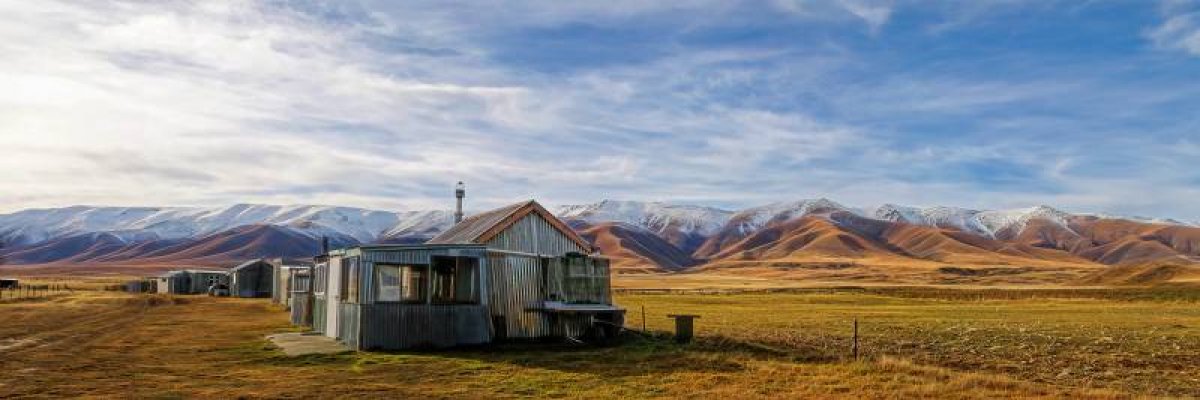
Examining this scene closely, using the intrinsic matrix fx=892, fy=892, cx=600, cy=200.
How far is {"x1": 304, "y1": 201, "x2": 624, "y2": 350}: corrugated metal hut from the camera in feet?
94.9

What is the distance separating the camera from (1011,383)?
2075cm

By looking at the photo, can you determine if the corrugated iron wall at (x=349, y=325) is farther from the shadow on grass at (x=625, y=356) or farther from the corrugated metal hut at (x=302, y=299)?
the corrugated metal hut at (x=302, y=299)

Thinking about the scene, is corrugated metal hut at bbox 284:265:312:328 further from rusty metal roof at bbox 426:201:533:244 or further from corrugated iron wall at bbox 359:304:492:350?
corrugated iron wall at bbox 359:304:492:350

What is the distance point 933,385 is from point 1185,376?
849 cm

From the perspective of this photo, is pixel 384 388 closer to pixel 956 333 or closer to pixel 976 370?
pixel 976 370

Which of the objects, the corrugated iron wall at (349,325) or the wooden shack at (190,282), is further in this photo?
the wooden shack at (190,282)

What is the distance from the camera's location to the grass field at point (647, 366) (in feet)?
66.0

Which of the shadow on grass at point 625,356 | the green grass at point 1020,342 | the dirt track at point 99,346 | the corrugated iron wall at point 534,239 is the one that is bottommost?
the green grass at point 1020,342

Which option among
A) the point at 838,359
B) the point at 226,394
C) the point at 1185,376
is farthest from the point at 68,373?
the point at 1185,376

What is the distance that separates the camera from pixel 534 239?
113ft

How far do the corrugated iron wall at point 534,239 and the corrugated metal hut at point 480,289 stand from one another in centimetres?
4

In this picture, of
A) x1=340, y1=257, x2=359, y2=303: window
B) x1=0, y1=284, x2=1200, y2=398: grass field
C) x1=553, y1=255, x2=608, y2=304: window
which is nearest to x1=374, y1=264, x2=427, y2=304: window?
x1=340, y1=257, x2=359, y2=303: window

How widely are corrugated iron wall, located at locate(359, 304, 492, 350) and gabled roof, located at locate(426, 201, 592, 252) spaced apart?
343 centimetres

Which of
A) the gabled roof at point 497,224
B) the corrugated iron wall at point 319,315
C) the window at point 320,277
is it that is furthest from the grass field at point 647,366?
the gabled roof at point 497,224
